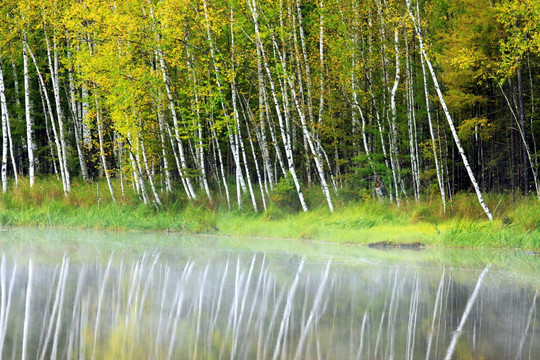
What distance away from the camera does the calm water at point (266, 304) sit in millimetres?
6824

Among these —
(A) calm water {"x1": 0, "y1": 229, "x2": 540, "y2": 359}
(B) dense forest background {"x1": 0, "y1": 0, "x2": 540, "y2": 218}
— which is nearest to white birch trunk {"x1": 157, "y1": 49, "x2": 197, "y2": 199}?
(B) dense forest background {"x1": 0, "y1": 0, "x2": 540, "y2": 218}

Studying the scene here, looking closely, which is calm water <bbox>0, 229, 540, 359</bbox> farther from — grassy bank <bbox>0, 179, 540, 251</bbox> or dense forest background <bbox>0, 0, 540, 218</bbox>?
dense forest background <bbox>0, 0, 540, 218</bbox>

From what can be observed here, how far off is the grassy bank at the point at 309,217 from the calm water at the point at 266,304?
1.43m

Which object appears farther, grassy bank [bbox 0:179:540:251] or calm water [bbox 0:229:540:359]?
grassy bank [bbox 0:179:540:251]

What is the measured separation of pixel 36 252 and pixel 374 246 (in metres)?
7.80

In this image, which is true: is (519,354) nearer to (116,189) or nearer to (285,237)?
(285,237)

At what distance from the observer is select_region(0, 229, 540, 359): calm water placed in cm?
682

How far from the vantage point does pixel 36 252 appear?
15.3 m

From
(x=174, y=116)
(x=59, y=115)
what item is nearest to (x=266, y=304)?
(x=174, y=116)

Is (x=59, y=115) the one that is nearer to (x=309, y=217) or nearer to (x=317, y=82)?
(x=317, y=82)

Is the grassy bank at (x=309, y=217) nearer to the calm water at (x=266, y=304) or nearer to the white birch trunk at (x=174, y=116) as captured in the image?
the white birch trunk at (x=174, y=116)

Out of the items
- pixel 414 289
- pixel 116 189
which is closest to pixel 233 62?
pixel 116 189

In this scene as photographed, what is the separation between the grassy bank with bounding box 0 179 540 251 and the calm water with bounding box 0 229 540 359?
143 cm

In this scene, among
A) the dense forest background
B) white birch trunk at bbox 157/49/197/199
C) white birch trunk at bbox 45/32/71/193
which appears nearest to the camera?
the dense forest background
